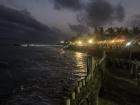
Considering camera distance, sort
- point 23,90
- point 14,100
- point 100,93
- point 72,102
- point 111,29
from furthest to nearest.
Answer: point 111,29 → point 23,90 → point 14,100 → point 100,93 → point 72,102

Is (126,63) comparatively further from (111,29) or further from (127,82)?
(111,29)

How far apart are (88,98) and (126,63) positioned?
1939 cm

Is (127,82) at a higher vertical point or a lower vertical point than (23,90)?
higher

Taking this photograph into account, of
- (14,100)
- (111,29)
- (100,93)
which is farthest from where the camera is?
(111,29)

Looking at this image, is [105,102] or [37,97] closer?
[105,102]

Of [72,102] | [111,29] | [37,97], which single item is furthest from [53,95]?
[111,29]

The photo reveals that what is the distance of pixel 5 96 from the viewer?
A: 94.6ft

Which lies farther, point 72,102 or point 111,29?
point 111,29

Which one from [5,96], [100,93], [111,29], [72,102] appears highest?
[111,29]

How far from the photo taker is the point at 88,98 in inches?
599

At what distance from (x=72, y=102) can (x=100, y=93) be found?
394 inches

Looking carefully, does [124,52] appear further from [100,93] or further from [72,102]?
[72,102]

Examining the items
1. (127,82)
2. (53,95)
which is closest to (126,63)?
(127,82)

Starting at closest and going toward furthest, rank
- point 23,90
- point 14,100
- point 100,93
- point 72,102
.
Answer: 1. point 72,102
2. point 100,93
3. point 14,100
4. point 23,90
